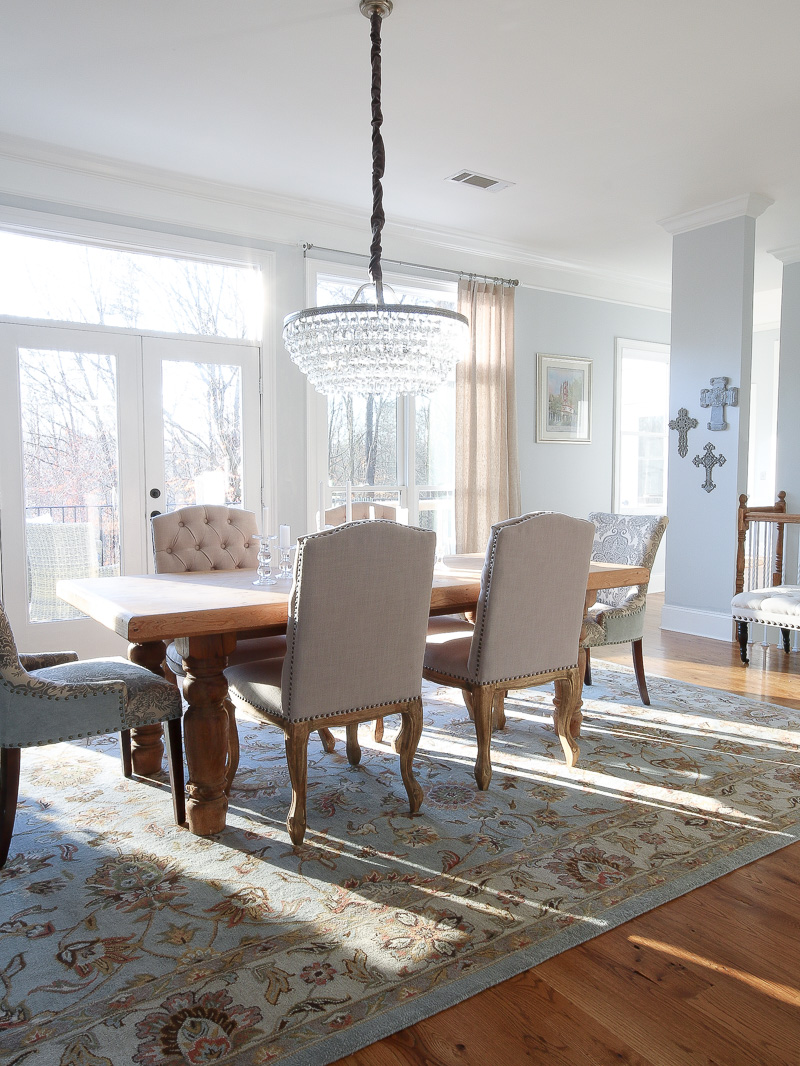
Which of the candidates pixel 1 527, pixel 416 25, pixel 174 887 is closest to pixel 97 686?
pixel 174 887

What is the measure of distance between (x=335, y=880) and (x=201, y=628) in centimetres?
79

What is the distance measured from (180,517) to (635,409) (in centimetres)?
519

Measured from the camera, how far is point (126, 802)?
8.68ft

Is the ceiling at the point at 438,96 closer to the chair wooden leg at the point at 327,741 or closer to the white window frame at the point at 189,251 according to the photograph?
the white window frame at the point at 189,251

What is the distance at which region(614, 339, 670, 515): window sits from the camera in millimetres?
7266

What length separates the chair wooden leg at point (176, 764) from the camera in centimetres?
238

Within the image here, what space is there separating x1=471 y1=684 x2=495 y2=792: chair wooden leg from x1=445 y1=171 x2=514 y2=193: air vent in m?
3.36

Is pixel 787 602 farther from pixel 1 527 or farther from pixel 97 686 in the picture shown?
pixel 1 527

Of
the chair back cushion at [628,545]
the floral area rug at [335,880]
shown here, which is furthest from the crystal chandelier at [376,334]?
the floral area rug at [335,880]

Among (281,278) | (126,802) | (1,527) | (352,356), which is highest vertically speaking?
(281,278)

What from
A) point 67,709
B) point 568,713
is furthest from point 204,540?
point 568,713

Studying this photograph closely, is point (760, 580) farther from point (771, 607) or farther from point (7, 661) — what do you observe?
point (7, 661)

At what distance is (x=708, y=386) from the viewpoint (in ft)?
17.7

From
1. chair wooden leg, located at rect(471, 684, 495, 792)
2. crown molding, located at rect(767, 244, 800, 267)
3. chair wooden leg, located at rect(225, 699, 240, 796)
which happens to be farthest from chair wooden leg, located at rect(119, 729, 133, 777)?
crown molding, located at rect(767, 244, 800, 267)
